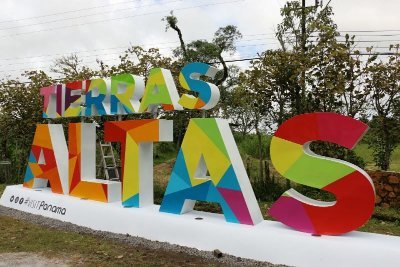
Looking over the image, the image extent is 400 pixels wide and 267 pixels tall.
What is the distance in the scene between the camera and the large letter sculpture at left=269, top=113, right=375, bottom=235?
5.59 m

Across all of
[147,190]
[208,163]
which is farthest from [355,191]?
[147,190]

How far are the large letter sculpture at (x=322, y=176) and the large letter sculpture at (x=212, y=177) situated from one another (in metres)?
0.55

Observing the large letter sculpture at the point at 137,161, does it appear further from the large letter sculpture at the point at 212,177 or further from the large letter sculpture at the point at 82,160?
the large letter sculpture at the point at 82,160

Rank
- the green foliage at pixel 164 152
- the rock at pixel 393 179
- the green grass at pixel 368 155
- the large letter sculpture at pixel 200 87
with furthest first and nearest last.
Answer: the green foliage at pixel 164 152 < the green grass at pixel 368 155 < the rock at pixel 393 179 < the large letter sculpture at pixel 200 87

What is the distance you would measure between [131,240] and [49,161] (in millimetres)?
3910

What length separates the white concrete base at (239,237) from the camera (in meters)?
5.34

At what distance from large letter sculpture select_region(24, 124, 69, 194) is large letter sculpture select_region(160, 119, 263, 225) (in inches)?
132

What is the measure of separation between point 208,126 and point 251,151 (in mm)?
10418

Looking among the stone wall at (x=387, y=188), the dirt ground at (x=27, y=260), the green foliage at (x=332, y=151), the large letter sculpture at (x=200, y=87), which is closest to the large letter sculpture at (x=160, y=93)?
the large letter sculpture at (x=200, y=87)

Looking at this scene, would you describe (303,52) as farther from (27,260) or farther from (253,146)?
Answer: (27,260)

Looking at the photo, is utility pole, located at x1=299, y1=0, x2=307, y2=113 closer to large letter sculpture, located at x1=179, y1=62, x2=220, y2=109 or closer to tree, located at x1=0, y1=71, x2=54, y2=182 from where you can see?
large letter sculpture, located at x1=179, y1=62, x2=220, y2=109

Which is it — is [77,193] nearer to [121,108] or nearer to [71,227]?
[71,227]

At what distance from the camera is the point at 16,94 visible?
48.9 feet

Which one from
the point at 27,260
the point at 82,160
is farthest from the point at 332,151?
the point at 27,260
